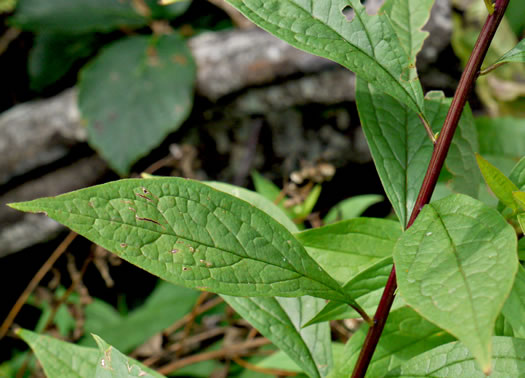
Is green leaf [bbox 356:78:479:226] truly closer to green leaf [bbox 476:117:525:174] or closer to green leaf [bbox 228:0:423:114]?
green leaf [bbox 228:0:423:114]

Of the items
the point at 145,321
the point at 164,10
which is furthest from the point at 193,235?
the point at 164,10

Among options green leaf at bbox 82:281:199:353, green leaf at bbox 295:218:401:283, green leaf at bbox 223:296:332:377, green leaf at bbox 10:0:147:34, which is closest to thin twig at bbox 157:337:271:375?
green leaf at bbox 82:281:199:353

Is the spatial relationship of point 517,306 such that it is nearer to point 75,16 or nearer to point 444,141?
point 444,141

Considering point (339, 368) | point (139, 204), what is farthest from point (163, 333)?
point (139, 204)

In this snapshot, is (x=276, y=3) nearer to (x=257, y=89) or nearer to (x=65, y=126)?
(x=257, y=89)

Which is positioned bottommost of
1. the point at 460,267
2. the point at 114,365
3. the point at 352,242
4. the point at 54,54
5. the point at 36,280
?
the point at 36,280
